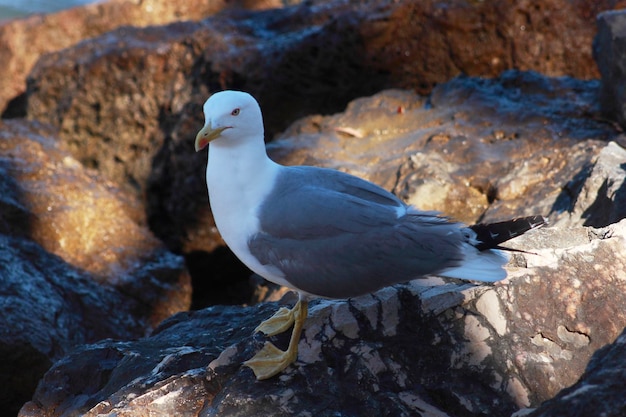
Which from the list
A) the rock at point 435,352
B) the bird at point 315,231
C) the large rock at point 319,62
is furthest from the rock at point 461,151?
the bird at point 315,231

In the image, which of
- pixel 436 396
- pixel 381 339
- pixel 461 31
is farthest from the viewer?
pixel 461 31

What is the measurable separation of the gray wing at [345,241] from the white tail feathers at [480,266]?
0.11 ft

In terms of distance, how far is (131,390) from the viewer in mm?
3098

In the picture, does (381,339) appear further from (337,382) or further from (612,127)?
(612,127)

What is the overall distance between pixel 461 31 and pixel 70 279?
408 cm

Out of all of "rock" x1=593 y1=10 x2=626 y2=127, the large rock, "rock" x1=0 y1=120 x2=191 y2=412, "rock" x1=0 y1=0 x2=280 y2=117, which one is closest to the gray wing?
"rock" x1=0 y1=120 x2=191 y2=412

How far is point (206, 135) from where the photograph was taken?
317 centimetres

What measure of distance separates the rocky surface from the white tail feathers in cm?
11

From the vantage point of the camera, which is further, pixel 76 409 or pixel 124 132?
pixel 124 132

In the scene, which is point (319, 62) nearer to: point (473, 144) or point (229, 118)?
point (473, 144)

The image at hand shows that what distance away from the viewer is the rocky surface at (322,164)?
9.31 ft

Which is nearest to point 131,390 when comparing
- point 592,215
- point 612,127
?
point 592,215

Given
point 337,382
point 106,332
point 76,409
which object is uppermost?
point 337,382

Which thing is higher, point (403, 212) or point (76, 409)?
point (403, 212)
